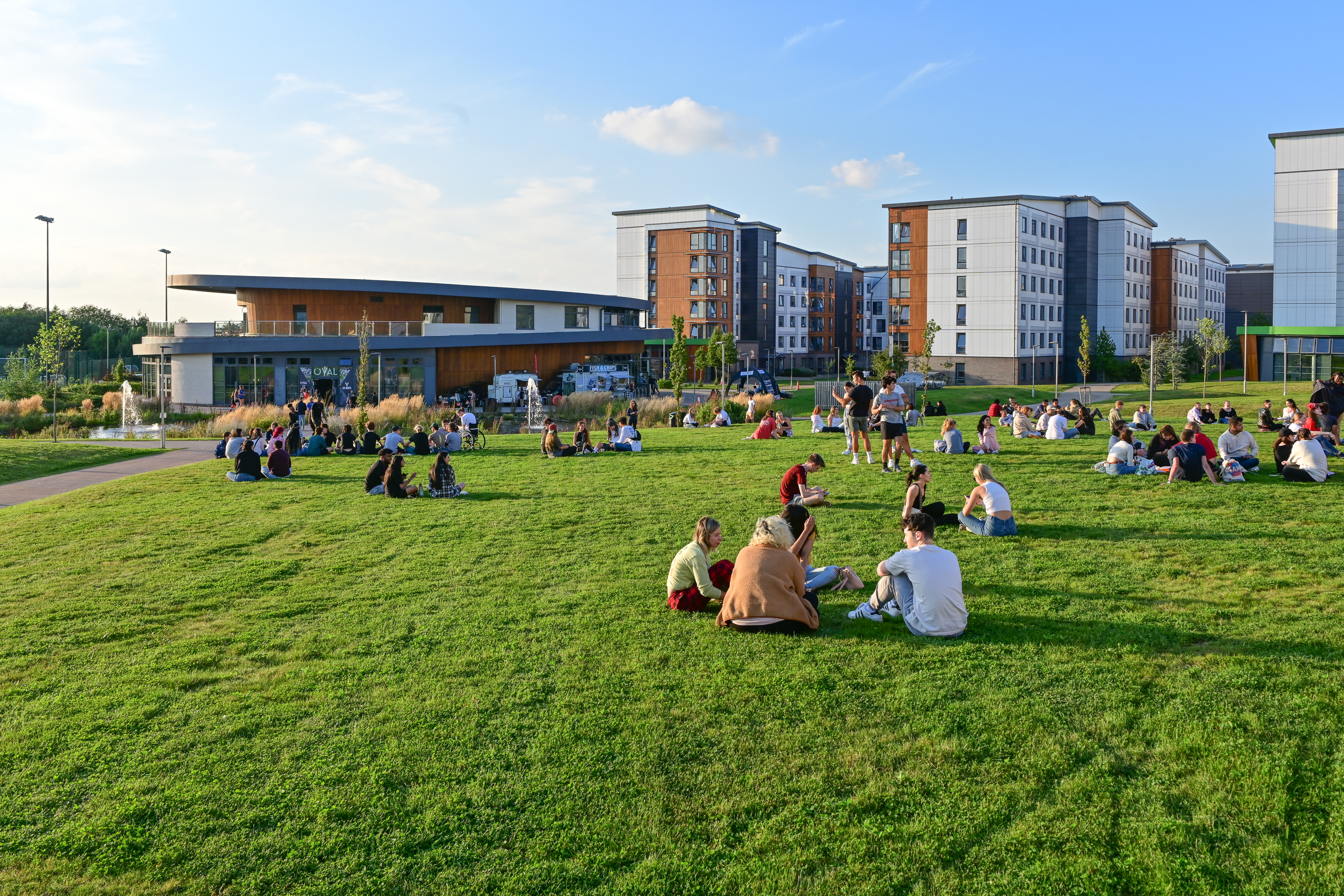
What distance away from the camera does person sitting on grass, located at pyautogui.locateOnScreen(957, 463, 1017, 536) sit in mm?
13242

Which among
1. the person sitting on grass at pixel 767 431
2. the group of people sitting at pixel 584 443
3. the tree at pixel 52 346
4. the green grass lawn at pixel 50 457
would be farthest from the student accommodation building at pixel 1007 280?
the green grass lawn at pixel 50 457

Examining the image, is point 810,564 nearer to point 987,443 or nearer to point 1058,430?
point 987,443

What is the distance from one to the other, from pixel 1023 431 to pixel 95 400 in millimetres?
44746

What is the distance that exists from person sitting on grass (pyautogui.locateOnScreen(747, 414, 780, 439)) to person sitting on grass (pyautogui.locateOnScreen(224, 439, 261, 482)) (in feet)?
40.8

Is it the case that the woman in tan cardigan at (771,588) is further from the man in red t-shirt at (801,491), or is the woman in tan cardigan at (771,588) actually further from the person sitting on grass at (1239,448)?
the person sitting on grass at (1239,448)

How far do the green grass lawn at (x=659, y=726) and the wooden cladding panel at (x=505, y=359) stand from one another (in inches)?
1570

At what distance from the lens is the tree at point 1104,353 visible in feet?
267

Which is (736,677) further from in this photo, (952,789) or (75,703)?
(75,703)

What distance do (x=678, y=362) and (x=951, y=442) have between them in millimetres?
29348

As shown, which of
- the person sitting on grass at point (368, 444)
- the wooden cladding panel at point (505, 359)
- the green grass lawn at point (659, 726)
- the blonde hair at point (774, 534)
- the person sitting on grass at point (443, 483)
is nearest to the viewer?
the green grass lawn at point (659, 726)

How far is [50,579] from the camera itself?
1249 cm

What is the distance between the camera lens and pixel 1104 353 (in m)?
82.1

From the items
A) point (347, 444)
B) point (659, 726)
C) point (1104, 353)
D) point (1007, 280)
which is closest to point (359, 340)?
point (347, 444)

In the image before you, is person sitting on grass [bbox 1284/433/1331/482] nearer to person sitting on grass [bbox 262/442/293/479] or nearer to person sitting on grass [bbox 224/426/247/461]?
person sitting on grass [bbox 262/442/293/479]
